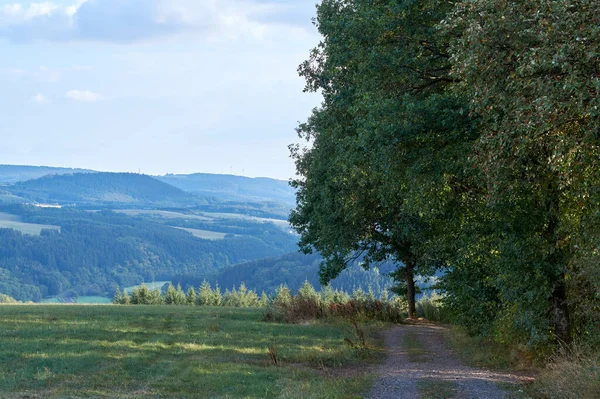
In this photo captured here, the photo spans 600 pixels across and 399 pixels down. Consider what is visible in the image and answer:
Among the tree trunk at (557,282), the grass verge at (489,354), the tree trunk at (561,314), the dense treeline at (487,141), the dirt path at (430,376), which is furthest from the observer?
the grass verge at (489,354)

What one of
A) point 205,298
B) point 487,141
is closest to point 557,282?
point 487,141

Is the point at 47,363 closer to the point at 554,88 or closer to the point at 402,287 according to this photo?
the point at 554,88

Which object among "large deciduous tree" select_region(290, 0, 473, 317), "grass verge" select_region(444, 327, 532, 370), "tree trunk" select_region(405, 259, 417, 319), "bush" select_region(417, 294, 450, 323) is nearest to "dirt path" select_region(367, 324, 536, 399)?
"grass verge" select_region(444, 327, 532, 370)

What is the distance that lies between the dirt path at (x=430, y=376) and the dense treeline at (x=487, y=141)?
5.25 ft

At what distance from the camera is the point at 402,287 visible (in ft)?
136

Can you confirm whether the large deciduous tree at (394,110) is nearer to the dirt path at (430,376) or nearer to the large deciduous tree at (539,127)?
the large deciduous tree at (539,127)

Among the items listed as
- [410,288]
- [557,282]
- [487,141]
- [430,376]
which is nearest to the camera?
[487,141]

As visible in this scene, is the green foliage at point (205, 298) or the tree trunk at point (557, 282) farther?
the green foliage at point (205, 298)

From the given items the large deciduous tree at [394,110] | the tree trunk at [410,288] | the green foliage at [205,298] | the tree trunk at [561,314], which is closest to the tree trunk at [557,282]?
the tree trunk at [561,314]

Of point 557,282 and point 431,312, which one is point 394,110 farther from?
point 431,312

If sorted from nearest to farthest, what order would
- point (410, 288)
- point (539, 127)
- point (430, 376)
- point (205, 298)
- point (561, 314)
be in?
point (539, 127) → point (561, 314) → point (430, 376) → point (410, 288) → point (205, 298)

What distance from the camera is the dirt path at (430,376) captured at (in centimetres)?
Result: 1462

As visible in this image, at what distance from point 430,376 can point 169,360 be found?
770cm

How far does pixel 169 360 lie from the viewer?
61.0 ft
